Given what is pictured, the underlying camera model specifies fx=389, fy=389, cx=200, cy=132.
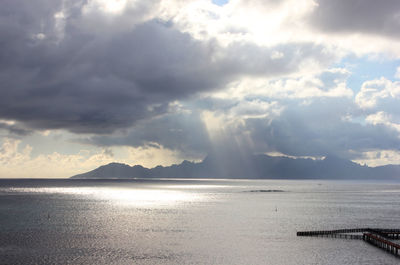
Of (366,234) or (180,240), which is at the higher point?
(366,234)

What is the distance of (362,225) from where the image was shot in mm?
115062

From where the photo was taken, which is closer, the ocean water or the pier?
the ocean water

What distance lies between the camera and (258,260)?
227 feet

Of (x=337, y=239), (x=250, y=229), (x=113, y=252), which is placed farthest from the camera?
(x=250, y=229)

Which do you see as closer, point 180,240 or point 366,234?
point 180,240

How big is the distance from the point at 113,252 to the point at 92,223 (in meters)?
43.8

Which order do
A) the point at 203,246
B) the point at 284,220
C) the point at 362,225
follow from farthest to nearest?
the point at 284,220 < the point at 362,225 < the point at 203,246

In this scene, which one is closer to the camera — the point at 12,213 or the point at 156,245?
the point at 156,245

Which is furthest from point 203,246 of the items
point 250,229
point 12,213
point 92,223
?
point 12,213

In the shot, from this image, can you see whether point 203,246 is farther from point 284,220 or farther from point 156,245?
point 284,220

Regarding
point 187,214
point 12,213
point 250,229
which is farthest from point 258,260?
point 12,213

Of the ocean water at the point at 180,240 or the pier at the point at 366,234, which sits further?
the pier at the point at 366,234

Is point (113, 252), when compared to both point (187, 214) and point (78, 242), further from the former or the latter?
point (187, 214)

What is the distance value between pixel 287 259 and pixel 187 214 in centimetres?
7570
